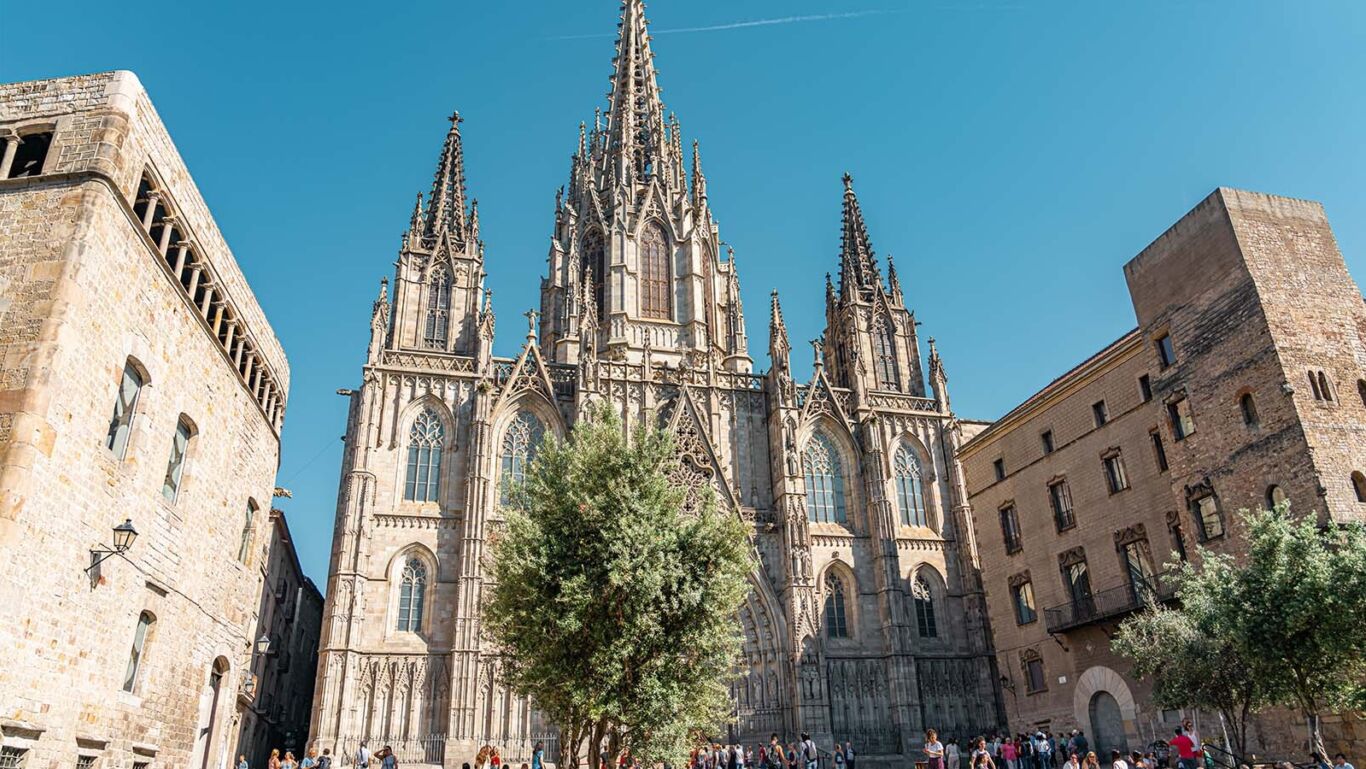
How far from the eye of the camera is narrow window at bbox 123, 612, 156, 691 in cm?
1405

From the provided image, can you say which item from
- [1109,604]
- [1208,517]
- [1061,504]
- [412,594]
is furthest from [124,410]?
[1061,504]

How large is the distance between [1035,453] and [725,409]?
12.5 m

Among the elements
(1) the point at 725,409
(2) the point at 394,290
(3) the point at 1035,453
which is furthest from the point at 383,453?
(3) the point at 1035,453

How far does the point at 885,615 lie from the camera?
34.9m

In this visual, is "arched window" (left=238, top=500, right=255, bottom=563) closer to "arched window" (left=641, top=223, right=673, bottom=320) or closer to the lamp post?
the lamp post

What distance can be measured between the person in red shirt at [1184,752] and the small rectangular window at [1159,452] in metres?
11.1

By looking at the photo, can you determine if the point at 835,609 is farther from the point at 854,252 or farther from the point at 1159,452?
the point at 854,252

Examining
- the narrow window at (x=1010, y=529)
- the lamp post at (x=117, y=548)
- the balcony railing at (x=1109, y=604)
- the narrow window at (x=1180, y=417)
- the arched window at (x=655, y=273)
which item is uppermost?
the arched window at (x=655, y=273)

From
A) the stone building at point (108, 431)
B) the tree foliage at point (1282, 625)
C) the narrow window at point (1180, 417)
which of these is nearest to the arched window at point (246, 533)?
the stone building at point (108, 431)

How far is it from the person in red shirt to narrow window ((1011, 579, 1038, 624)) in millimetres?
14264

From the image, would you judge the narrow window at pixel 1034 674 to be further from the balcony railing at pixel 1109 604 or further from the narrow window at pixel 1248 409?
the narrow window at pixel 1248 409

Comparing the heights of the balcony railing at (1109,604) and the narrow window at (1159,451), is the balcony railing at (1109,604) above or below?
below

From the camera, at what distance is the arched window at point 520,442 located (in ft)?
115

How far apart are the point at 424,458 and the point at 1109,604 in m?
24.8
